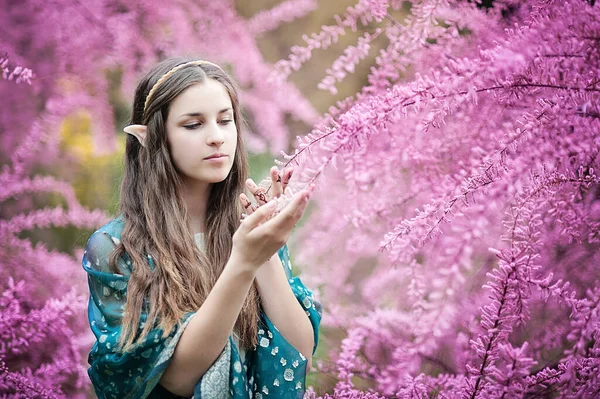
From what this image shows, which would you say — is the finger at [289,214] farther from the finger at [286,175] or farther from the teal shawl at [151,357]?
the teal shawl at [151,357]

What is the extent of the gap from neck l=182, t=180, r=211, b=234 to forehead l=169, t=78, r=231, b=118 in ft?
0.51

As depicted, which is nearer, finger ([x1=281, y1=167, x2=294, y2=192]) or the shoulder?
finger ([x1=281, y1=167, x2=294, y2=192])

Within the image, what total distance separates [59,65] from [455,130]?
155cm

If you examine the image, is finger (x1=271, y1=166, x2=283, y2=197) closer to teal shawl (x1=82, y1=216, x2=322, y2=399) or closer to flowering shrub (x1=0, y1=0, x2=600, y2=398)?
flowering shrub (x1=0, y1=0, x2=600, y2=398)

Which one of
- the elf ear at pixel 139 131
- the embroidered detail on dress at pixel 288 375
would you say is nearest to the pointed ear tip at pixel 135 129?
the elf ear at pixel 139 131

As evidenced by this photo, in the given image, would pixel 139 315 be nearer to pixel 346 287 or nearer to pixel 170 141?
pixel 170 141

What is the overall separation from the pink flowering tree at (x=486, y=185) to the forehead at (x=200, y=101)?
0.22 metres

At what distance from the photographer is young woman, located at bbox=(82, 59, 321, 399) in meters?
0.90

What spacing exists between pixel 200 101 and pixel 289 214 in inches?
15.0

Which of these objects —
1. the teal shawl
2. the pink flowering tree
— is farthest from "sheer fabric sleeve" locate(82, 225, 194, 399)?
the pink flowering tree

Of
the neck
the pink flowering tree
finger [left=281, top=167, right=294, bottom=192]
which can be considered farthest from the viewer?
the neck

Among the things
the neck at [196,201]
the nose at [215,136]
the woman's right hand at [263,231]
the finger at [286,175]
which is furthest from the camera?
the neck at [196,201]

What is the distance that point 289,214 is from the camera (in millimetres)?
765

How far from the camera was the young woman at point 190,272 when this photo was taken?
898 mm
